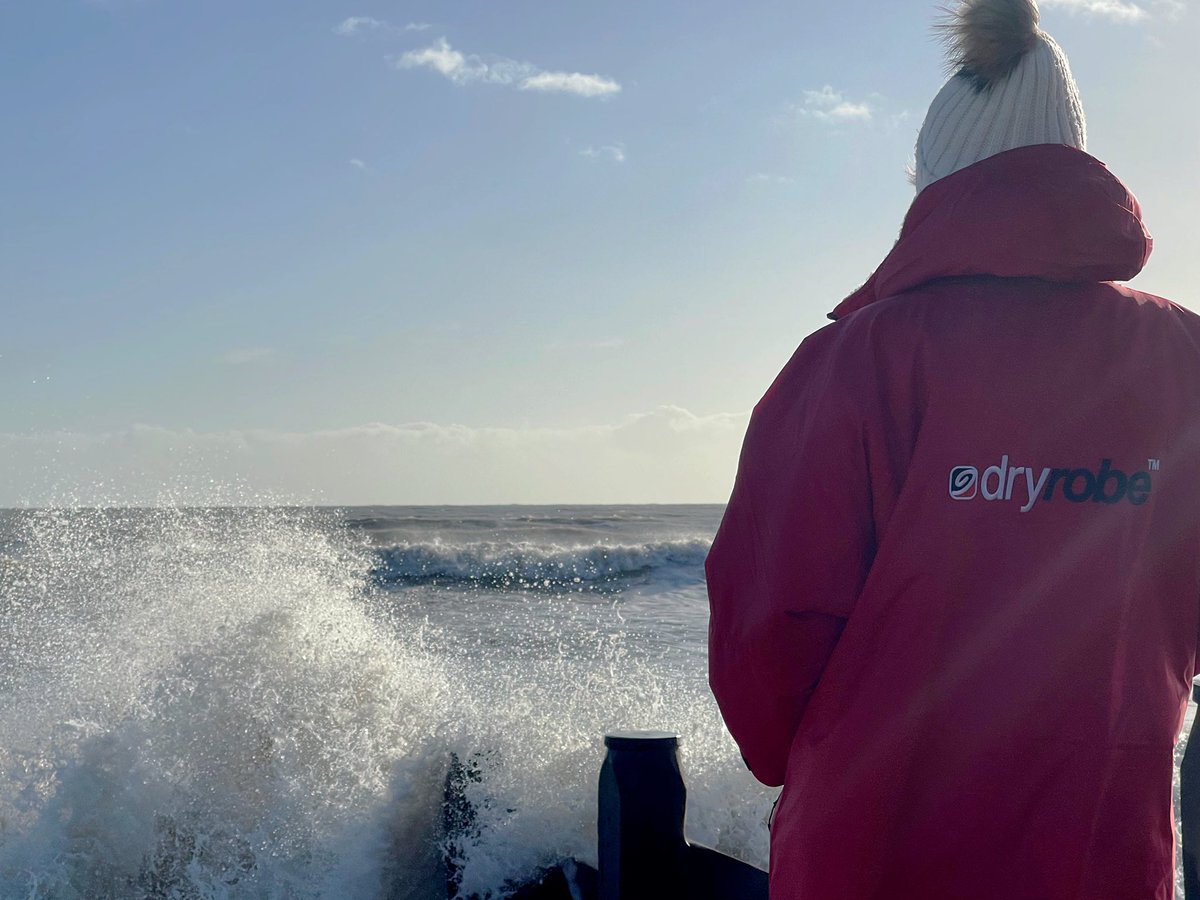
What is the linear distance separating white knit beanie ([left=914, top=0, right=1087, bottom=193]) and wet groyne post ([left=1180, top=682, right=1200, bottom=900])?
105cm

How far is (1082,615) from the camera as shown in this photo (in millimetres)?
1067

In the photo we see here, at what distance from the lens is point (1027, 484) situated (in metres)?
1.10

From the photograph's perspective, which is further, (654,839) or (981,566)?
(654,839)

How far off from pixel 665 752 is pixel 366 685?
7.58ft

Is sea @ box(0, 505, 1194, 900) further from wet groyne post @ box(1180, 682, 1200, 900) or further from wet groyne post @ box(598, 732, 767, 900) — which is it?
wet groyne post @ box(1180, 682, 1200, 900)

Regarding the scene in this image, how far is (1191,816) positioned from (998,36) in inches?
56.0

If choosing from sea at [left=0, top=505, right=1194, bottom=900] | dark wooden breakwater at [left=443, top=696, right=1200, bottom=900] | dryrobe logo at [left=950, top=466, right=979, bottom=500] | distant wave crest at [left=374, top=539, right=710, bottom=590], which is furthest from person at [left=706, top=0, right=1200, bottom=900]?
distant wave crest at [left=374, top=539, right=710, bottom=590]

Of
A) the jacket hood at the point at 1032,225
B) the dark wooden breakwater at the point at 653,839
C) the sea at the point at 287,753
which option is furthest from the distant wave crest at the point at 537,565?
the jacket hood at the point at 1032,225

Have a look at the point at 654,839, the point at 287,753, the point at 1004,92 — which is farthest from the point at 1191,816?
the point at 287,753

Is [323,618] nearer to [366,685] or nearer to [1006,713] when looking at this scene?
[366,685]

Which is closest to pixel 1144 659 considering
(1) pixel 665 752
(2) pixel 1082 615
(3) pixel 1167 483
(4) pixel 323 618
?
(2) pixel 1082 615

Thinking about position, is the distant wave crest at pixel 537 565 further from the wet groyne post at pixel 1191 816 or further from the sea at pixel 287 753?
the wet groyne post at pixel 1191 816

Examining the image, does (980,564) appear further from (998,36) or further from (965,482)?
(998,36)

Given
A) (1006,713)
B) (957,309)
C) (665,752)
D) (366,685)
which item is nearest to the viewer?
(1006,713)
